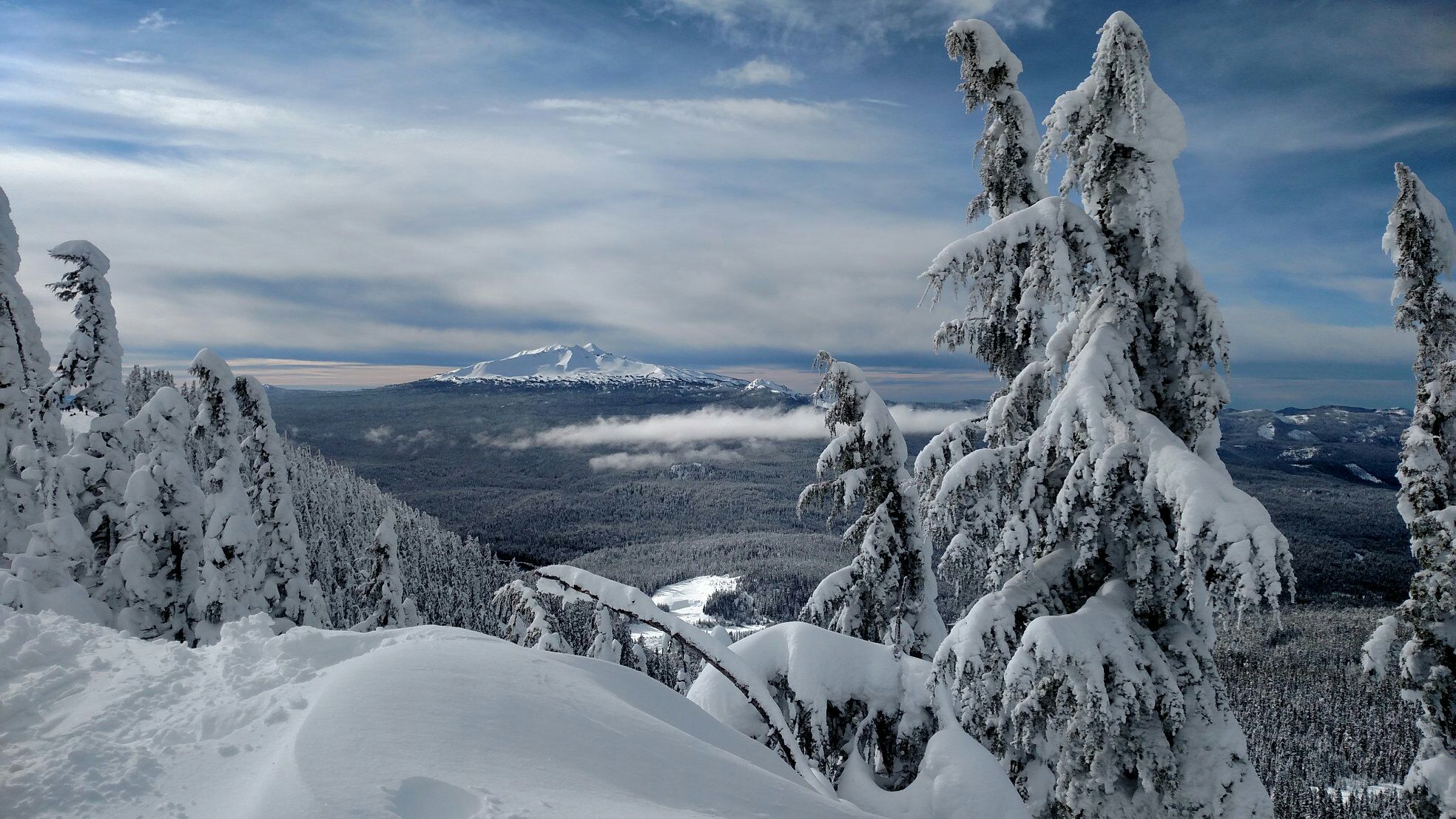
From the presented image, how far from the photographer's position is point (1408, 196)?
12.7 metres

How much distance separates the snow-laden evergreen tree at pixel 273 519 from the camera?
16.0 metres

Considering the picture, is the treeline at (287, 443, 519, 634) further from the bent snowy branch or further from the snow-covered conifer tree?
the bent snowy branch

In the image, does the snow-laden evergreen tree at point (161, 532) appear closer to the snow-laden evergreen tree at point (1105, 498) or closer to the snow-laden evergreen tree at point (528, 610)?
the snow-laden evergreen tree at point (528, 610)

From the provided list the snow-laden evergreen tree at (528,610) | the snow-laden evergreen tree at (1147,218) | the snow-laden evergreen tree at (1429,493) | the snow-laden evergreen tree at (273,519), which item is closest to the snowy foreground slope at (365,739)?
the snow-laden evergreen tree at (528,610)

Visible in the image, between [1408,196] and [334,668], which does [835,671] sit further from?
[1408,196]

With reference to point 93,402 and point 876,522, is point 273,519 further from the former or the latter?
point 876,522

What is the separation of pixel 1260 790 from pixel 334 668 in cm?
841

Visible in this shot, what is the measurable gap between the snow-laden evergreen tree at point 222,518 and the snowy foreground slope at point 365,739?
11602 millimetres

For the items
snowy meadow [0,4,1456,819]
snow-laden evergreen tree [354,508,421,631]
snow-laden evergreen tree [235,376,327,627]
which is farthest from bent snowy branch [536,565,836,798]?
snow-laden evergreen tree [354,508,421,631]

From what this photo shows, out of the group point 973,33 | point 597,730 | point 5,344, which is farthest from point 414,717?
point 5,344

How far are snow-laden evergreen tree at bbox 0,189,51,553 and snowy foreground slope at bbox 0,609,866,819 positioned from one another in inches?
527

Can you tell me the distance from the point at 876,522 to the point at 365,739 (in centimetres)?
829

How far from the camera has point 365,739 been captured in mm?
3293

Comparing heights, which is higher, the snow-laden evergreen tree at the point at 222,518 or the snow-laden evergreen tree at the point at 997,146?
the snow-laden evergreen tree at the point at 997,146
